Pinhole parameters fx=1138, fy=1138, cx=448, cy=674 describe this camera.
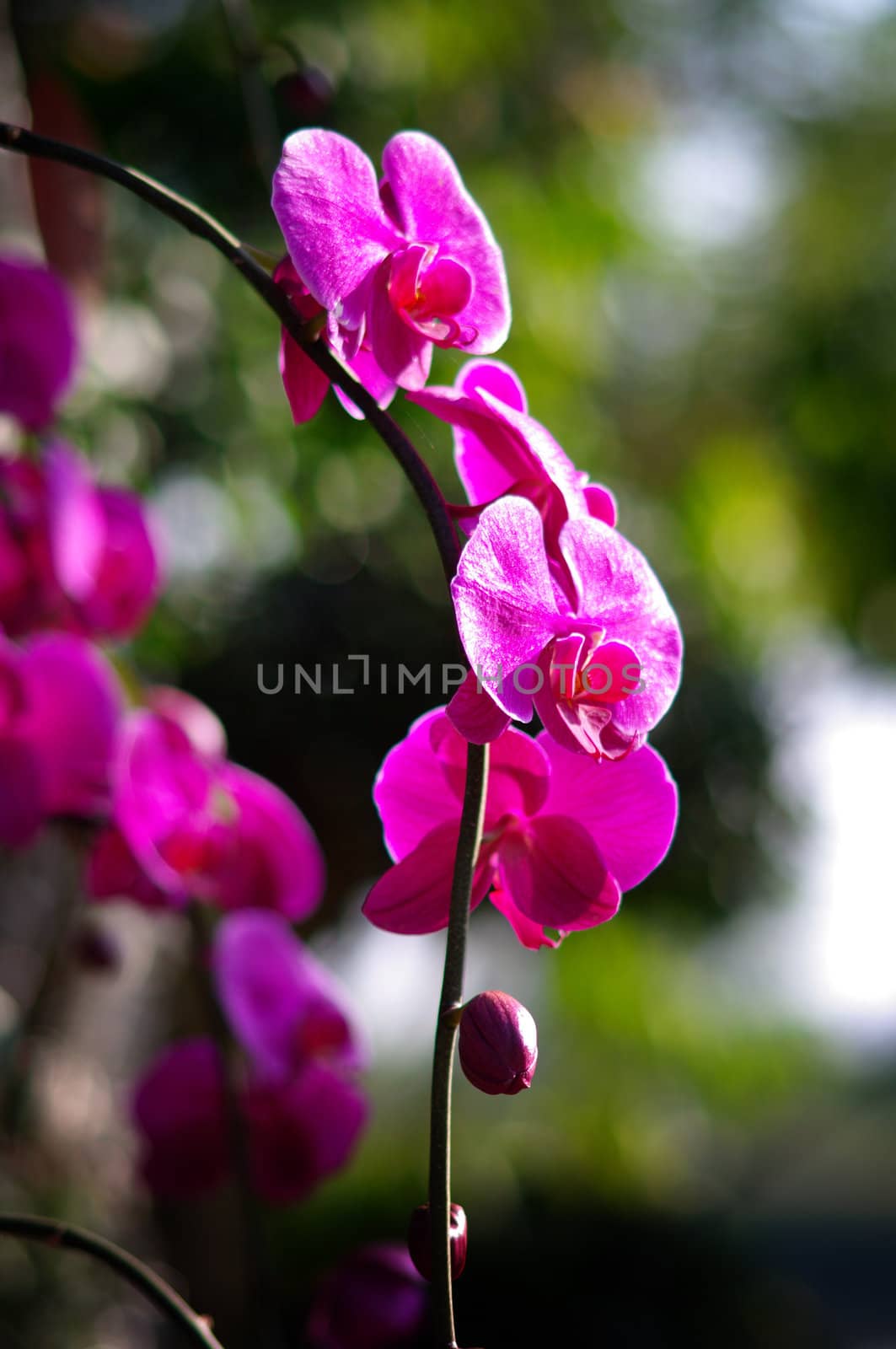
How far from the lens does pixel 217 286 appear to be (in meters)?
1.16

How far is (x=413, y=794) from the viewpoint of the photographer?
10.6 inches

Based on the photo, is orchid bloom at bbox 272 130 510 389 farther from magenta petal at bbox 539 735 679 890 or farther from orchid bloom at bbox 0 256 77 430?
orchid bloom at bbox 0 256 77 430

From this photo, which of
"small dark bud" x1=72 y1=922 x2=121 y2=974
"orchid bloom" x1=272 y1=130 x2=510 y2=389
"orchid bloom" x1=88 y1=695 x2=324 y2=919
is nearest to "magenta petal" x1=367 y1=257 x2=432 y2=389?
"orchid bloom" x1=272 y1=130 x2=510 y2=389

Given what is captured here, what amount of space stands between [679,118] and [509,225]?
1.23 metres

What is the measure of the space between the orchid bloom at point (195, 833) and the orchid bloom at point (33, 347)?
14cm

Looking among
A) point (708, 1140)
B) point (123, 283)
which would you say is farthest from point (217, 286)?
point (708, 1140)

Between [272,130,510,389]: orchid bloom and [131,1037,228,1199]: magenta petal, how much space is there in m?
0.30

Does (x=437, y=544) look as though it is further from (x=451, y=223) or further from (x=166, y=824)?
(x=166, y=824)

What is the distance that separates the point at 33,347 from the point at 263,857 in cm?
23

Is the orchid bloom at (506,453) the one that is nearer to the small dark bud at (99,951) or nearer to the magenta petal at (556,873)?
the magenta petal at (556,873)

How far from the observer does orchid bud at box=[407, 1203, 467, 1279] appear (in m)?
0.21

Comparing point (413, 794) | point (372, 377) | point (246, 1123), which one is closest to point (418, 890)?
point (413, 794)

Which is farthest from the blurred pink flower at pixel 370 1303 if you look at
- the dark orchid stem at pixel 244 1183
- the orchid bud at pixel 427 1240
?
the orchid bud at pixel 427 1240

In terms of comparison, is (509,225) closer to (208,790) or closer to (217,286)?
(217,286)
